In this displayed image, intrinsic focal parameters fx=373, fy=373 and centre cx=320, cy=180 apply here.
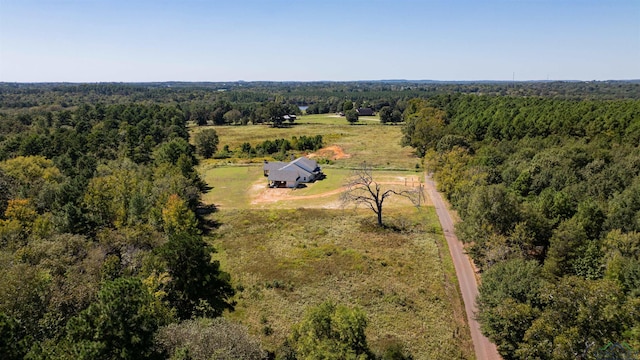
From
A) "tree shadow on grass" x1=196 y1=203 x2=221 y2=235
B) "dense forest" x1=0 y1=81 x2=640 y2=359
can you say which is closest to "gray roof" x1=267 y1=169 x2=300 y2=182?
"tree shadow on grass" x1=196 y1=203 x2=221 y2=235

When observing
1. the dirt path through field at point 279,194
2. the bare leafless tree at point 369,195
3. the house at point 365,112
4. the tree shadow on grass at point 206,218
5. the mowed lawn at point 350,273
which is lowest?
the mowed lawn at point 350,273

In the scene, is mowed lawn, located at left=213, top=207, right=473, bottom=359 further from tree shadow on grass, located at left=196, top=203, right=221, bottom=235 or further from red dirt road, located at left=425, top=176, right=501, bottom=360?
tree shadow on grass, located at left=196, top=203, right=221, bottom=235

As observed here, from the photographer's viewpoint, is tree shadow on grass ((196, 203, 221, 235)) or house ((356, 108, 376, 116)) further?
house ((356, 108, 376, 116))

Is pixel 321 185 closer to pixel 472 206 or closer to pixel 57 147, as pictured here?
pixel 472 206

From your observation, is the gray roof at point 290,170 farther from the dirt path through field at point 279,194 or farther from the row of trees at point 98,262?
the row of trees at point 98,262

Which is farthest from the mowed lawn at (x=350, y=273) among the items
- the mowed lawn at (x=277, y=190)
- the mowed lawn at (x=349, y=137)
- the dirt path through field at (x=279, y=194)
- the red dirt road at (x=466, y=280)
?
the mowed lawn at (x=349, y=137)

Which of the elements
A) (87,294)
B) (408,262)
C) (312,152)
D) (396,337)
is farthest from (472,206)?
(312,152)

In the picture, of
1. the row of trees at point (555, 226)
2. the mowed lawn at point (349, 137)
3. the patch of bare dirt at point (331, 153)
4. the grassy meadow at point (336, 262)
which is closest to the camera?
the row of trees at point (555, 226)

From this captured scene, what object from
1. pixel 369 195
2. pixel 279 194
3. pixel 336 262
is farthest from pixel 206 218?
pixel 369 195
